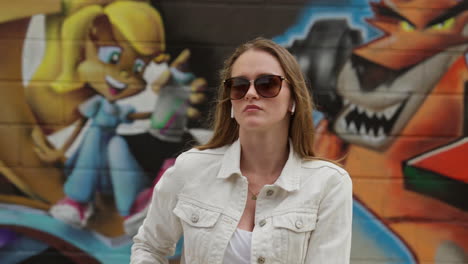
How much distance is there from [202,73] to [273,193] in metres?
2.77

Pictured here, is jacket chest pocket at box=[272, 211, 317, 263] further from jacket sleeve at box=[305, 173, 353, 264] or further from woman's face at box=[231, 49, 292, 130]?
woman's face at box=[231, 49, 292, 130]

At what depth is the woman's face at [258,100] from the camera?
1.86m

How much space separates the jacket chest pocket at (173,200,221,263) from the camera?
1.81 meters

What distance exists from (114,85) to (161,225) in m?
2.73

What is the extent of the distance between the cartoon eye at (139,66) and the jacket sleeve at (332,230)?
9.65 feet

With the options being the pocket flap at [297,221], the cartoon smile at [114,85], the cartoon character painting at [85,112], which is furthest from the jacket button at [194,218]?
the cartoon smile at [114,85]

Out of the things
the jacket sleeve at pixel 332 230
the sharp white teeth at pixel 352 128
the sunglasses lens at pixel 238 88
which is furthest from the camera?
the sharp white teeth at pixel 352 128

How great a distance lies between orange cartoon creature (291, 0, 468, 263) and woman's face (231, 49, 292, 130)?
8.83 feet

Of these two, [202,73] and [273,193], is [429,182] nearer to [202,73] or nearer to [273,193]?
[202,73]

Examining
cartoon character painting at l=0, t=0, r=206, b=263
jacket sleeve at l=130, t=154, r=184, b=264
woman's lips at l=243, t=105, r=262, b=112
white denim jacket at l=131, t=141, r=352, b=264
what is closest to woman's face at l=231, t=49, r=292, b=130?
woman's lips at l=243, t=105, r=262, b=112

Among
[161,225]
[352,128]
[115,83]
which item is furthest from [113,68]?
[161,225]

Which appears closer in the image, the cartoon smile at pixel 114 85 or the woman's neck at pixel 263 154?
the woman's neck at pixel 263 154

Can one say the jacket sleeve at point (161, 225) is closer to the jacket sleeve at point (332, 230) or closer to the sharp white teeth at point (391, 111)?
the jacket sleeve at point (332, 230)

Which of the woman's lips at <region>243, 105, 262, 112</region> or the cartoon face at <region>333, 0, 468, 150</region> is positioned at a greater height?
the woman's lips at <region>243, 105, 262, 112</region>
